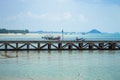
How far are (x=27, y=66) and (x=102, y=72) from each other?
11.0 metres

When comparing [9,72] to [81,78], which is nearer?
[81,78]

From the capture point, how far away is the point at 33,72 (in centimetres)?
3856

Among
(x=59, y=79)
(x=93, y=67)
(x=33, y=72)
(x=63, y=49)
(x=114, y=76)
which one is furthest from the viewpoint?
(x=63, y=49)

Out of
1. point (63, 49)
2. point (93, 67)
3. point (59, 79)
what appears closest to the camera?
point (59, 79)

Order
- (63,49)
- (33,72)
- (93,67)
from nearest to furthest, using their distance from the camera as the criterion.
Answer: (33,72)
(93,67)
(63,49)

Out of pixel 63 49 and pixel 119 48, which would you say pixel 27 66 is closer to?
pixel 63 49

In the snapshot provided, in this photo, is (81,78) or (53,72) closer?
(81,78)

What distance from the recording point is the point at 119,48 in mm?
75562

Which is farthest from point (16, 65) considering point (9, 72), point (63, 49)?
point (63, 49)

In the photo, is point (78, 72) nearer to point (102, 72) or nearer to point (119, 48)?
point (102, 72)

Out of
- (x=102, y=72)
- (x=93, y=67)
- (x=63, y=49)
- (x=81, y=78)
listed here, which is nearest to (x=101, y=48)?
(x=63, y=49)

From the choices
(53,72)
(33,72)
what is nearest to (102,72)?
(53,72)

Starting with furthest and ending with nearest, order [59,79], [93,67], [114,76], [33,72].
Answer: [93,67] → [33,72] → [114,76] → [59,79]

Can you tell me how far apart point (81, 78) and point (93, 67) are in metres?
9.56
